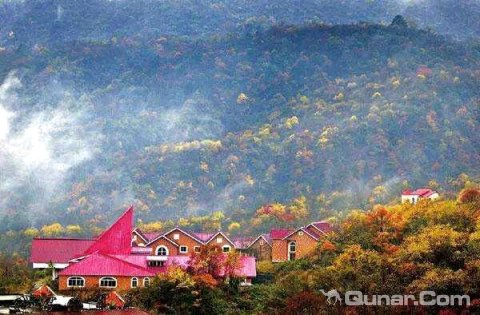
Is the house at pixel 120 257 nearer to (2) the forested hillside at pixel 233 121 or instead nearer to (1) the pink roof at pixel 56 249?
(1) the pink roof at pixel 56 249

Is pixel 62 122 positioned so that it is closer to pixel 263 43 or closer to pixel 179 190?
pixel 179 190

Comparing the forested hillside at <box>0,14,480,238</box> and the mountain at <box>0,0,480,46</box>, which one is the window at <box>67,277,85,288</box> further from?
the mountain at <box>0,0,480,46</box>

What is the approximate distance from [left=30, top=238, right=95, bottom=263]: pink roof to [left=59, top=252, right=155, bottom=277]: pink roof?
652 cm

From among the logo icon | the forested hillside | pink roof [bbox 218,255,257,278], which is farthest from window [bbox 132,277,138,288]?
the forested hillside

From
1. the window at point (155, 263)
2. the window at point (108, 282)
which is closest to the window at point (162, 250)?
the window at point (155, 263)

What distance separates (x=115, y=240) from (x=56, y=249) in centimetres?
413

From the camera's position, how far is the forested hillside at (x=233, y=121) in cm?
8600

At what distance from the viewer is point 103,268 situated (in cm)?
4278

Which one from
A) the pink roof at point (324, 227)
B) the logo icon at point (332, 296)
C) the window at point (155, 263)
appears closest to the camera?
the logo icon at point (332, 296)

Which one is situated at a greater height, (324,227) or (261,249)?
(324,227)

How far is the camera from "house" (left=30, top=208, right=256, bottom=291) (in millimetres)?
42562

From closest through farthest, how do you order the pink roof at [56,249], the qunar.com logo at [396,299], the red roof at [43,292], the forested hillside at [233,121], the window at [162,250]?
1. the qunar.com logo at [396,299]
2. the red roof at [43,292]
3. the pink roof at [56,249]
4. the window at [162,250]
5. the forested hillside at [233,121]

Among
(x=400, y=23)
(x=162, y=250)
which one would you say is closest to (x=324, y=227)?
(x=162, y=250)

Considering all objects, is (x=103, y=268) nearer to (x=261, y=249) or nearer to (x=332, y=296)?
(x=332, y=296)
